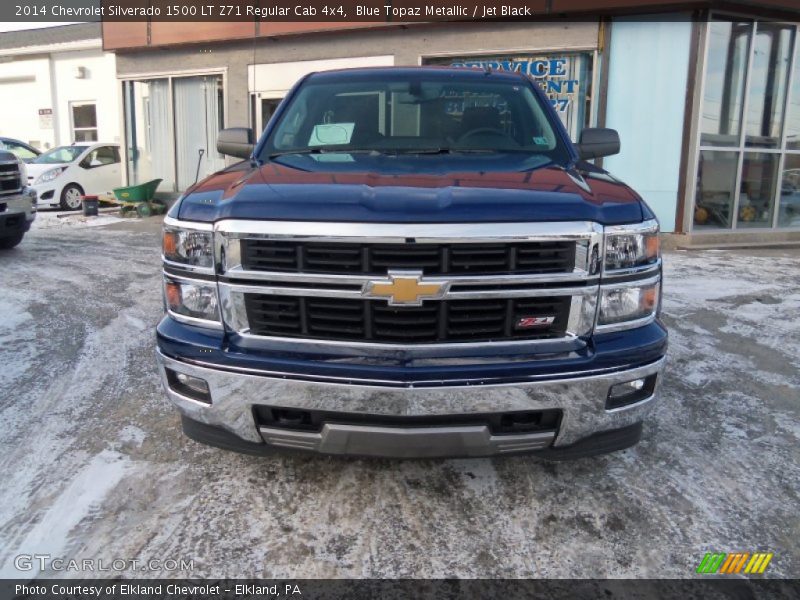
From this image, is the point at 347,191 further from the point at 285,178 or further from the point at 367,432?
the point at 367,432

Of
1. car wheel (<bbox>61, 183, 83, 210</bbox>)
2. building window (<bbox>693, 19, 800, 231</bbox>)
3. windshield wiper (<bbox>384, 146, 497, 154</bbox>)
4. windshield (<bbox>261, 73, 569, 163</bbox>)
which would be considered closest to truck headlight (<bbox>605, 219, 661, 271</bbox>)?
windshield (<bbox>261, 73, 569, 163</bbox>)

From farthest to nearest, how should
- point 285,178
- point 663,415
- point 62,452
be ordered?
point 663,415, point 62,452, point 285,178

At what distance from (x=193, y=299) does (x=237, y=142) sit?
1.60 metres

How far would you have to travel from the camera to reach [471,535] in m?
2.51

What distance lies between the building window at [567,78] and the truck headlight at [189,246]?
8.57m

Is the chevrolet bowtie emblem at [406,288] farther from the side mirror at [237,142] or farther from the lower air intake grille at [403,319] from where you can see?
the side mirror at [237,142]

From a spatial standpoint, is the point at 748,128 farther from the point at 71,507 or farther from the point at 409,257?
the point at 71,507

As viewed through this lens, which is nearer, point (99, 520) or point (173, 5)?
point (99, 520)

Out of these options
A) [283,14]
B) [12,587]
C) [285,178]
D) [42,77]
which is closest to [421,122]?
[285,178]

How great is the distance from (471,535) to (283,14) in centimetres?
1123

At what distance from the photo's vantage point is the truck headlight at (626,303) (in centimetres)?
246

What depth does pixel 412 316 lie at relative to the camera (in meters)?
2.36

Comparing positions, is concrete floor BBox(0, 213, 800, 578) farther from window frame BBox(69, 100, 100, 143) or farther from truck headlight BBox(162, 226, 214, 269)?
window frame BBox(69, 100, 100, 143)

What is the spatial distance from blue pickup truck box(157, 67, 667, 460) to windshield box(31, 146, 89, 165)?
1451cm
